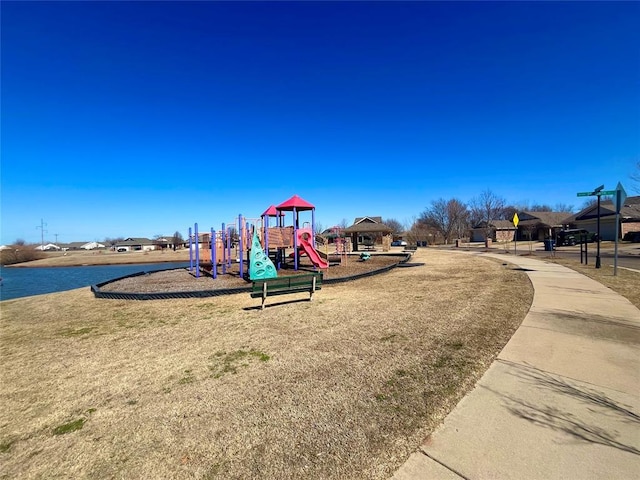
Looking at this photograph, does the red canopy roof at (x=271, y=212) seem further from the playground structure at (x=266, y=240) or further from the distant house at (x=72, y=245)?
the distant house at (x=72, y=245)

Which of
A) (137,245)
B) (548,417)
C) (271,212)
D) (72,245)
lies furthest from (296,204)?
(72,245)

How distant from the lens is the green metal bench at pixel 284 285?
750 cm

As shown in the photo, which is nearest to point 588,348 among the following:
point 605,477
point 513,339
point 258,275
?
point 513,339

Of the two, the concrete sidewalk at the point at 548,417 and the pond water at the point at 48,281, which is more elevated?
the concrete sidewalk at the point at 548,417

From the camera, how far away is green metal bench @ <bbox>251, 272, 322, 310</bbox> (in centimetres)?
750

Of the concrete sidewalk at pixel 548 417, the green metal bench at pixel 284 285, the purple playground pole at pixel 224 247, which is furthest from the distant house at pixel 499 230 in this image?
the concrete sidewalk at pixel 548 417

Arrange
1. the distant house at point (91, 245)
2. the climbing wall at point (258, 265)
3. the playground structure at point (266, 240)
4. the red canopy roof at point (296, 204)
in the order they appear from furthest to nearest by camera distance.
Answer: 1. the distant house at point (91, 245)
2. the red canopy roof at point (296, 204)
3. the playground structure at point (266, 240)
4. the climbing wall at point (258, 265)

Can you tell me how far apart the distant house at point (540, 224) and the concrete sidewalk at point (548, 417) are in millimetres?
59004

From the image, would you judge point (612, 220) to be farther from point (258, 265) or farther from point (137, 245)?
point (137, 245)

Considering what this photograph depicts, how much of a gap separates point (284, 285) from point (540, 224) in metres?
62.0

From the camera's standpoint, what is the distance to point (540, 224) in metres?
55.3

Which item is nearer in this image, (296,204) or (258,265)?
(258,265)

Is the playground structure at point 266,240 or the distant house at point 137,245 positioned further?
the distant house at point 137,245

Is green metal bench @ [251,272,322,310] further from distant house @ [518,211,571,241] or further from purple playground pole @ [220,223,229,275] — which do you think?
distant house @ [518,211,571,241]
